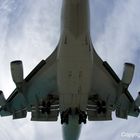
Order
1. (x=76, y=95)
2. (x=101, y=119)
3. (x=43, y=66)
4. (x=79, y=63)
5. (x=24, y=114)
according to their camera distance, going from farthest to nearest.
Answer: (x=24, y=114) < (x=101, y=119) < (x=43, y=66) < (x=76, y=95) < (x=79, y=63)

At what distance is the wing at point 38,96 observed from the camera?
98.1 ft

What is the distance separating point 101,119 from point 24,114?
706 centimetres

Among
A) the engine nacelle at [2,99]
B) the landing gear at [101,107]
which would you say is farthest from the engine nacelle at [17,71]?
the landing gear at [101,107]

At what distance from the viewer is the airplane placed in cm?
2448

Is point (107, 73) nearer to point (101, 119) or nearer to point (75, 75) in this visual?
point (101, 119)

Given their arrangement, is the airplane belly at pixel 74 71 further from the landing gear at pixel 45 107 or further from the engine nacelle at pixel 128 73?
the engine nacelle at pixel 128 73

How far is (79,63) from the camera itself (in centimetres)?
2483

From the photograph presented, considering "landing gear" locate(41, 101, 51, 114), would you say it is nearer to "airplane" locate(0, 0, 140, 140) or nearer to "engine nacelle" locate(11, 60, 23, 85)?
"airplane" locate(0, 0, 140, 140)

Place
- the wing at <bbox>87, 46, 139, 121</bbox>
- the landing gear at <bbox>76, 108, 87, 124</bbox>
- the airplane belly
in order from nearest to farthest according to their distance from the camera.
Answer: the airplane belly → the landing gear at <bbox>76, 108, 87, 124</bbox> → the wing at <bbox>87, 46, 139, 121</bbox>

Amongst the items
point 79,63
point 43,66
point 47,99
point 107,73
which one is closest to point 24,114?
point 47,99

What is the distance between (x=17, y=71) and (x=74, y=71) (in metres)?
5.28

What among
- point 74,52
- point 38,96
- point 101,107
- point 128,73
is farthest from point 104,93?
point 74,52

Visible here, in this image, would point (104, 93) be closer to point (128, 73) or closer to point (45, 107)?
point (128, 73)

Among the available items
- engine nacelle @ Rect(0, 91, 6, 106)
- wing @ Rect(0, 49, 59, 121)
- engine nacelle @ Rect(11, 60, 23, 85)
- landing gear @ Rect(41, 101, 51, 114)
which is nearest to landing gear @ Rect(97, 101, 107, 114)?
wing @ Rect(0, 49, 59, 121)
